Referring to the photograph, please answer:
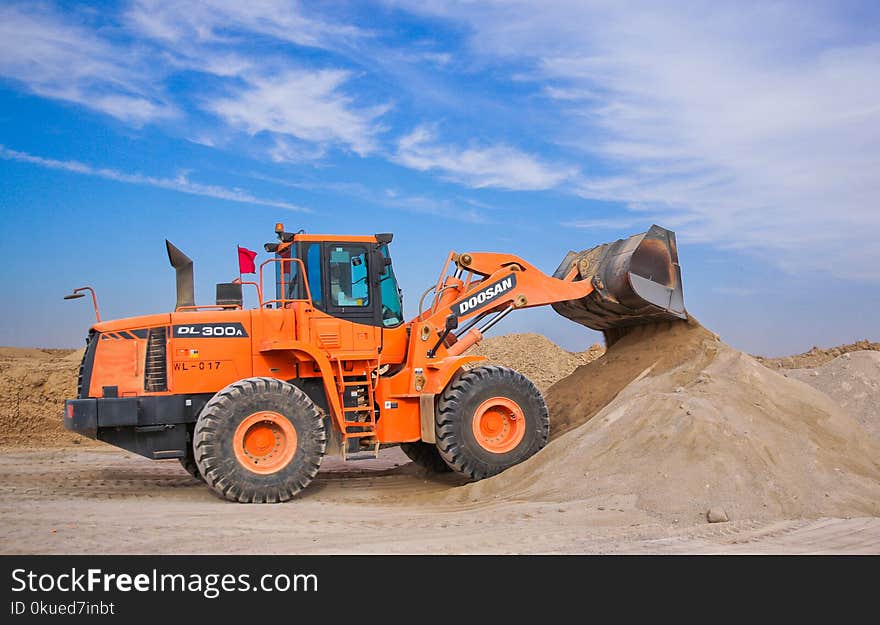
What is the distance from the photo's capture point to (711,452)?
8594 mm

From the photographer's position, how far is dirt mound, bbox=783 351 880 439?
1156 centimetres

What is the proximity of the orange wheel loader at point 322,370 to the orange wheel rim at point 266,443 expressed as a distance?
16mm

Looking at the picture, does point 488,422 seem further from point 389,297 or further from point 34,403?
point 34,403

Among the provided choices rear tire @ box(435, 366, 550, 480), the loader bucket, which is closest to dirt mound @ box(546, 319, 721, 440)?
the loader bucket

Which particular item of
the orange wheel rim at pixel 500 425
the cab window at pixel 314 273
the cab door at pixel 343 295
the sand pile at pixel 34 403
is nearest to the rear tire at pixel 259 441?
the cab door at pixel 343 295

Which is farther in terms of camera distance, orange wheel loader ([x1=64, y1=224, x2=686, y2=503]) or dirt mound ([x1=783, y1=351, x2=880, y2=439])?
dirt mound ([x1=783, y1=351, x2=880, y2=439])

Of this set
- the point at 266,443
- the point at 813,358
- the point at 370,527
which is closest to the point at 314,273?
the point at 266,443

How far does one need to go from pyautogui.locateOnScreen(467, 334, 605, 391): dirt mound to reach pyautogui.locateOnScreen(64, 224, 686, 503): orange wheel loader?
349 inches

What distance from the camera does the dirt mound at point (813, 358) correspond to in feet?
49.6

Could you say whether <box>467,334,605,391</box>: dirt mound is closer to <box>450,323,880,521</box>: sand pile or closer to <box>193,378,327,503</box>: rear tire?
<box>450,323,880,521</box>: sand pile

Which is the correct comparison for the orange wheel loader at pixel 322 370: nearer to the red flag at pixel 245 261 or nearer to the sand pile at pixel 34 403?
the red flag at pixel 245 261

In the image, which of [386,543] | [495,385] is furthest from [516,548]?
[495,385]

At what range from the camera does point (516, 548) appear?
6.80m

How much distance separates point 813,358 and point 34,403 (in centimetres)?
1577
